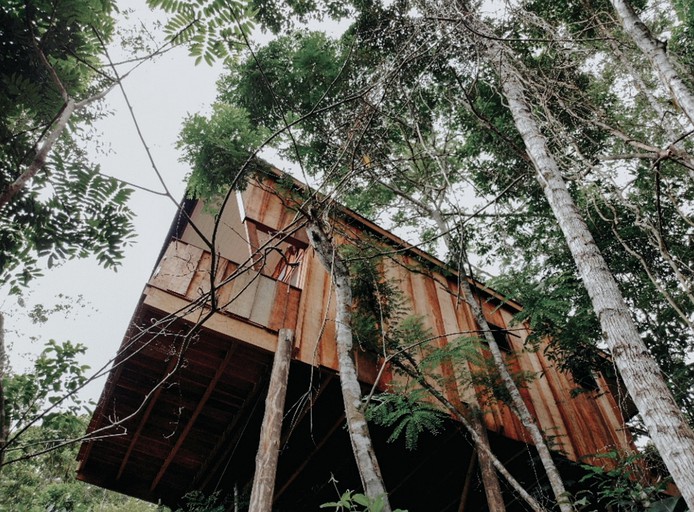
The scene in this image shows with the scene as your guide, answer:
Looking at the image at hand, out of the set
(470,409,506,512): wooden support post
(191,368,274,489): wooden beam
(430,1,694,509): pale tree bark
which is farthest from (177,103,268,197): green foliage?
(470,409,506,512): wooden support post

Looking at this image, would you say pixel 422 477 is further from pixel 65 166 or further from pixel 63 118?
pixel 63 118

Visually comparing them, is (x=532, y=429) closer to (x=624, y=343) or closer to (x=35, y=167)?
(x=624, y=343)

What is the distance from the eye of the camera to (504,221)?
903 centimetres

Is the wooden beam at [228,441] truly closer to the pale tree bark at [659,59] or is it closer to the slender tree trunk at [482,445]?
the slender tree trunk at [482,445]

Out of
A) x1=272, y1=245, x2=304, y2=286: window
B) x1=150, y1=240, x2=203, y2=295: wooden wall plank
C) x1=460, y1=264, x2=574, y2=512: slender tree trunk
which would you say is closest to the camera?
x1=460, y1=264, x2=574, y2=512: slender tree trunk

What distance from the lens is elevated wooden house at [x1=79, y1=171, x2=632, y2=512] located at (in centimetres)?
560

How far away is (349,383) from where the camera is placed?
399cm

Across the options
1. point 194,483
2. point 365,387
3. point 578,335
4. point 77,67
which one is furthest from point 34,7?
point 578,335

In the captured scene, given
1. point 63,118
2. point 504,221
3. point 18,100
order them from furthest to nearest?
point 504,221, point 18,100, point 63,118

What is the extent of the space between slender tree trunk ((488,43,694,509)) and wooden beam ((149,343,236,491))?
158 inches

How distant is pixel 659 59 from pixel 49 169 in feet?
21.2

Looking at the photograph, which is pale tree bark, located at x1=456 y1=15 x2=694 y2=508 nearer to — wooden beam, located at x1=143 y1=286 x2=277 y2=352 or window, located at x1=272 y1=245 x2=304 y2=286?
wooden beam, located at x1=143 y1=286 x2=277 y2=352

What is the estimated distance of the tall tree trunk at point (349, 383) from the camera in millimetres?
3271

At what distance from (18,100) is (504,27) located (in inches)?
254
